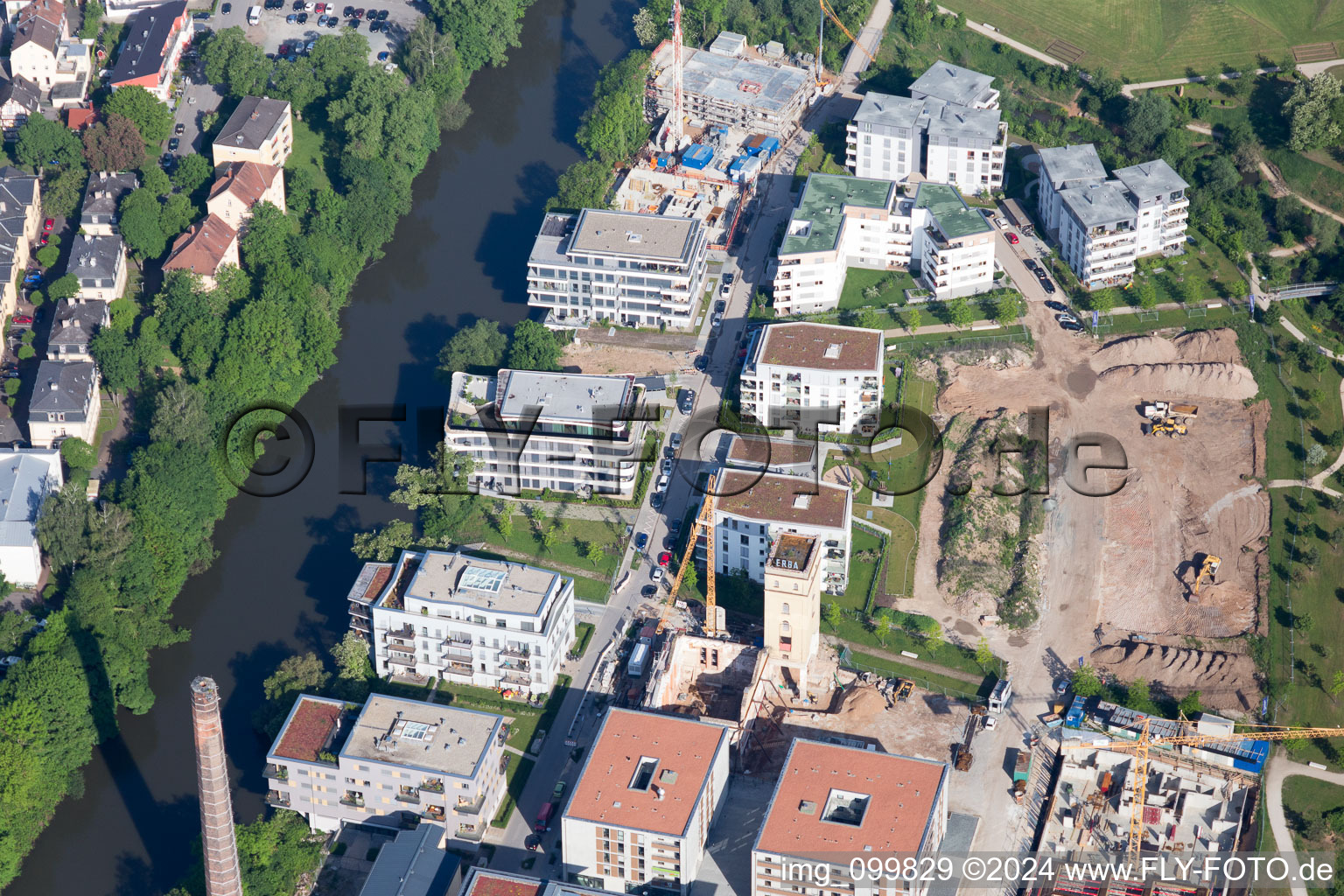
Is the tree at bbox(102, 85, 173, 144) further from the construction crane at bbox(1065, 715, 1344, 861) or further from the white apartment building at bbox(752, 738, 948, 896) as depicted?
the construction crane at bbox(1065, 715, 1344, 861)

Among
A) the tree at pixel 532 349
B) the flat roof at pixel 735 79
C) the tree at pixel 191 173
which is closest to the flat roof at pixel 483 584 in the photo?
the tree at pixel 532 349

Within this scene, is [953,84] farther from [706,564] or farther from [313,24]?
[706,564]

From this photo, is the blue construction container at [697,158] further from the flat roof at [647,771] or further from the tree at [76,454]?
the flat roof at [647,771]

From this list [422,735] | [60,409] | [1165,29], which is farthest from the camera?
[1165,29]

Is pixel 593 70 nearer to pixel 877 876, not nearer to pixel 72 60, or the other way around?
pixel 72 60

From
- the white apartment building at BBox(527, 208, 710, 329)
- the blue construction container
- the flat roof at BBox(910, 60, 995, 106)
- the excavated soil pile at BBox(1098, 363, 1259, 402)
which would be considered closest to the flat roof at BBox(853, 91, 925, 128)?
the flat roof at BBox(910, 60, 995, 106)

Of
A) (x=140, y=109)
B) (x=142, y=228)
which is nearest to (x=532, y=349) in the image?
(x=142, y=228)
